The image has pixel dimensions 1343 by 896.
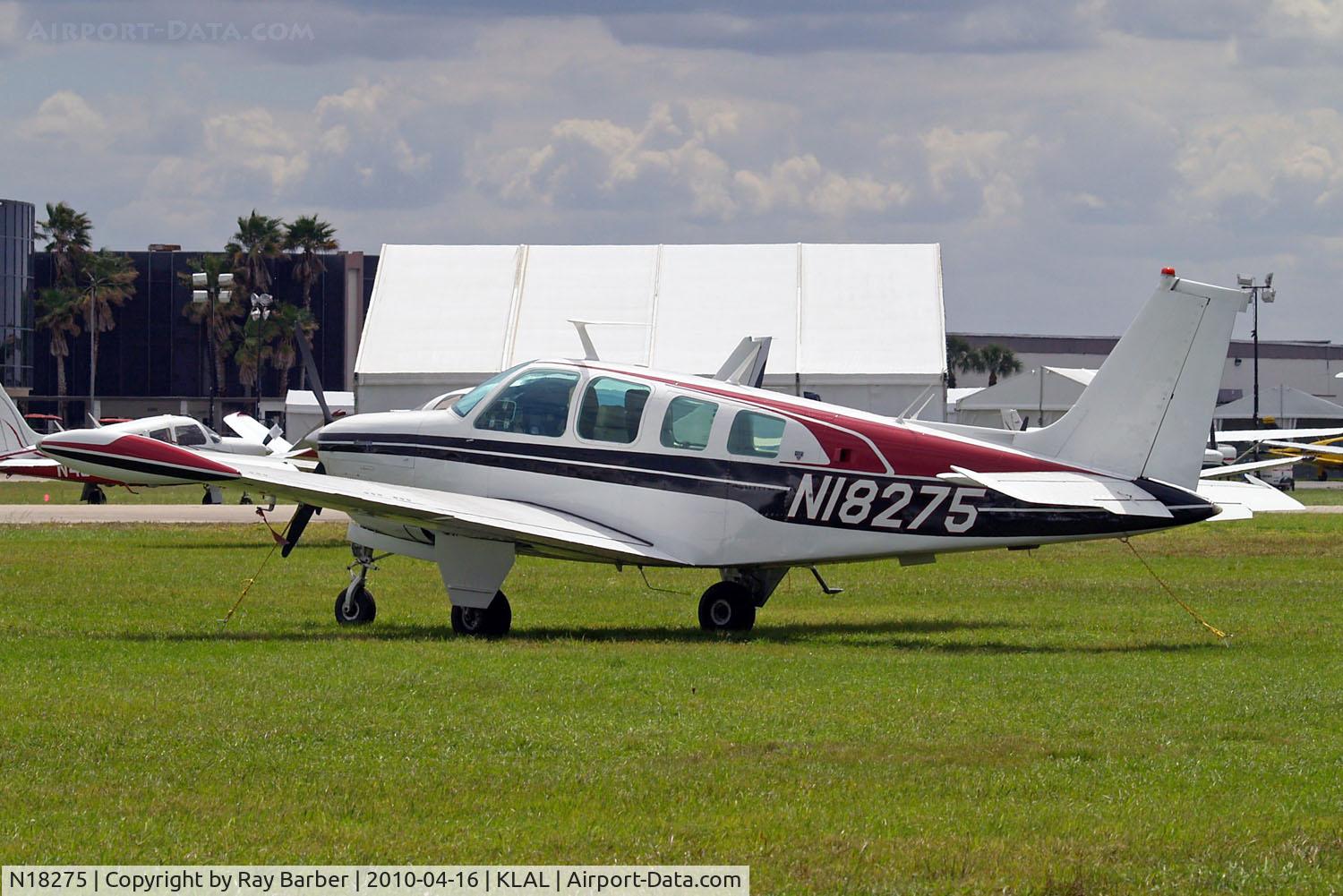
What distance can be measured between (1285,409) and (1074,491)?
84809 mm

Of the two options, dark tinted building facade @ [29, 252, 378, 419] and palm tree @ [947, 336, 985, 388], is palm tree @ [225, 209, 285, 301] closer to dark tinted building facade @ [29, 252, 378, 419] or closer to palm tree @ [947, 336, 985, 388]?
dark tinted building facade @ [29, 252, 378, 419]

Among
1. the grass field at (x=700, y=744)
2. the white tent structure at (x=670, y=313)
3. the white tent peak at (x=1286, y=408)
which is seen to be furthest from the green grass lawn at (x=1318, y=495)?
the grass field at (x=700, y=744)

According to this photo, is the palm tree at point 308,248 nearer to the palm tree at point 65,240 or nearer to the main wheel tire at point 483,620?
the palm tree at point 65,240

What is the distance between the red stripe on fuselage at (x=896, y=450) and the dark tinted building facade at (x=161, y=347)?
91565mm

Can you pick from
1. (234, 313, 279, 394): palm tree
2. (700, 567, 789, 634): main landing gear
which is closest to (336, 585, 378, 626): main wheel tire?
(700, 567, 789, 634): main landing gear

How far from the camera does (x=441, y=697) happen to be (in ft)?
34.0

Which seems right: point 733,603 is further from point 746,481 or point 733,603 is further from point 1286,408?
point 1286,408

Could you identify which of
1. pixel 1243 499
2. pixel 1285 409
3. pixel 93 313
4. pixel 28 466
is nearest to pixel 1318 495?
pixel 28 466

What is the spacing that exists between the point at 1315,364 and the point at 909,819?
432ft

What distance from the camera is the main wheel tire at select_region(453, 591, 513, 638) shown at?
47.2 ft

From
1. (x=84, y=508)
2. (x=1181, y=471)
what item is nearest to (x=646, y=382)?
(x=1181, y=471)

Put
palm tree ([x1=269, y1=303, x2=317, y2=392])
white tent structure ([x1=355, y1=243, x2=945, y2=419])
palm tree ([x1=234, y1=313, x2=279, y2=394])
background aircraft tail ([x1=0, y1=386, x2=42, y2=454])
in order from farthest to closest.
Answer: palm tree ([x1=269, y1=303, x2=317, y2=392]) → palm tree ([x1=234, y1=313, x2=279, y2=394]) → background aircraft tail ([x1=0, y1=386, x2=42, y2=454]) → white tent structure ([x1=355, y1=243, x2=945, y2=419])

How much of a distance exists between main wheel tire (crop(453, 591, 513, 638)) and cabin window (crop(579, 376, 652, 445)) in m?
1.68

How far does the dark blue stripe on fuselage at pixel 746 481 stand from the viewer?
13.5 m
